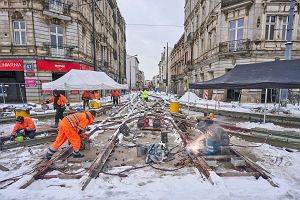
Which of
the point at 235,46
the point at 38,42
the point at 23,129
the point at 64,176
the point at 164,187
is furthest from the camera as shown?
the point at 235,46

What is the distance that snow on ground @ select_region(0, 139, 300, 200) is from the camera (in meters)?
3.32

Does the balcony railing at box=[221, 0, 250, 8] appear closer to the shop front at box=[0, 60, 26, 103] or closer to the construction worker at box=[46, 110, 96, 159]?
the construction worker at box=[46, 110, 96, 159]

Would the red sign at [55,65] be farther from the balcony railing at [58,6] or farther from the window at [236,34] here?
the window at [236,34]

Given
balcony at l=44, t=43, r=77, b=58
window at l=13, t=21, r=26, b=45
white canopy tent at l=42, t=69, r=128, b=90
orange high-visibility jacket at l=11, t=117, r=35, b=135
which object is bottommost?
orange high-visibility jacket at l=11, t=117, r=35, b=135

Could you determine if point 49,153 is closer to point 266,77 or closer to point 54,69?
point 266,77

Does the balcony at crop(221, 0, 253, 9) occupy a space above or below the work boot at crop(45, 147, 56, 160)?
above

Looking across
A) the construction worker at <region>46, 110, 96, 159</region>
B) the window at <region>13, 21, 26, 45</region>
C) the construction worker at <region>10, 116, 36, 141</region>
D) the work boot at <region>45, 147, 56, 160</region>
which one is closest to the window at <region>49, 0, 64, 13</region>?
the window at <region>13, 21, 26, 45</region>

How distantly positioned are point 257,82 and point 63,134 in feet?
25.8

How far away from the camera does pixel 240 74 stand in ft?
32.5

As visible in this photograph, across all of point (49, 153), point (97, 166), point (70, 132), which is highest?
point (70, 132)

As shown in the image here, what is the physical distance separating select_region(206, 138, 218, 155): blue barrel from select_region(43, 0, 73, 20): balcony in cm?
1979

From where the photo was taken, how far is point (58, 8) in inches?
722

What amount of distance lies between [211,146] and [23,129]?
657 centimetres

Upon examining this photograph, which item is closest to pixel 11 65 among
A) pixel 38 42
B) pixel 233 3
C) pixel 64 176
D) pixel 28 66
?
pixel 28 66
